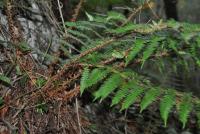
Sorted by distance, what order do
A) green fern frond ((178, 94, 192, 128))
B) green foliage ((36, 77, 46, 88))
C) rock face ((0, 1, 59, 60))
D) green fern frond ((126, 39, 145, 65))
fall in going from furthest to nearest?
1. rock face ((0, 1, 59, 60))
2. green foliage ((36, 77, 46, 88))
3. green fern frond ((126, 39, 145, 65))
4. green fern frond ((178, 94, 192, 128))

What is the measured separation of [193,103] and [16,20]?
4.70ft

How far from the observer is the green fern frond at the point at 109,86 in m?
2.01

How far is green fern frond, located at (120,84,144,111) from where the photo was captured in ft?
6.47

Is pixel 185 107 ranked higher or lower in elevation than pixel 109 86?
lower

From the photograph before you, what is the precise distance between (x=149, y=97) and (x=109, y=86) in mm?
229

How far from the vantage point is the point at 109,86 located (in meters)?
2.04

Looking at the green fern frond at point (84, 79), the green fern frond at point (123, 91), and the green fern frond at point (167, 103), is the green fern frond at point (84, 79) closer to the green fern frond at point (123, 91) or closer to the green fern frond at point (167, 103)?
the green fern frond at point (123, 91)

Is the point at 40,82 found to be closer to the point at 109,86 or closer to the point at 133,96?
the point at 109,86

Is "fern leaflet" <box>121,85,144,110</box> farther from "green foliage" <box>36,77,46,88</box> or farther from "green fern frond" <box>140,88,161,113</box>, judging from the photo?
"green foliage" <box>36,77,46,88</box>

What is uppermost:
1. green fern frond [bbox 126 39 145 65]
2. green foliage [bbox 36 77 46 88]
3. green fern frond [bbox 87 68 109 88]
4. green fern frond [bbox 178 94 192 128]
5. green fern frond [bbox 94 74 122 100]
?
green fern frond [bbox 126 39 145 65]

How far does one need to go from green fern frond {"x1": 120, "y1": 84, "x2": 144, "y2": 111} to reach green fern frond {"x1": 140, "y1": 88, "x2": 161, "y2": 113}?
41 millimetres

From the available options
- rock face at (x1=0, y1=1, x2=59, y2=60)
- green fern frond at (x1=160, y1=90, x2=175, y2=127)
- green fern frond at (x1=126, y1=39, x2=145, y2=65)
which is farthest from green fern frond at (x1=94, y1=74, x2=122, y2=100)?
rock face at (x1=0, y1=1, x2=59, y2=60)

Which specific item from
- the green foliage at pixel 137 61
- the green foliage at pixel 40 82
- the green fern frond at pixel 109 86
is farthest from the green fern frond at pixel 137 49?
the green foliage at pixel 40 82

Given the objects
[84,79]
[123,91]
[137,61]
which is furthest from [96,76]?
[137,61]
